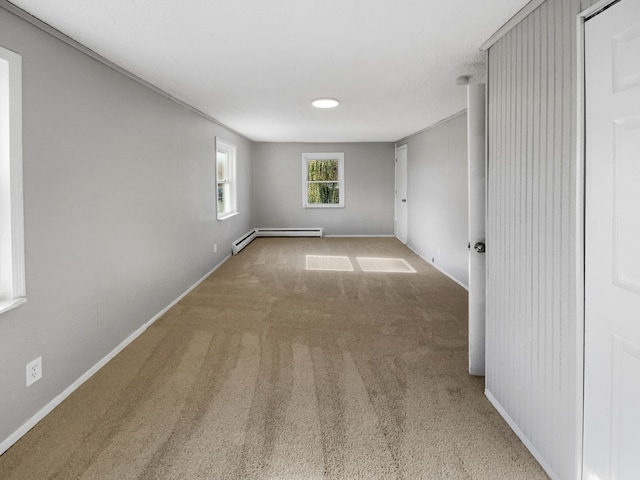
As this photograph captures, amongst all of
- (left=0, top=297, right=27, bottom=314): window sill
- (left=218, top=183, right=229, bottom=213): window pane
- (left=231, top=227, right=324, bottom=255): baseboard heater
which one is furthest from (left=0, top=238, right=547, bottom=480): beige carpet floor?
(left=231, top=227, right=324, bottom=255): baseboard heater

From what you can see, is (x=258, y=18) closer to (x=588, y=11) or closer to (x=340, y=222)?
(x=588, y=11)

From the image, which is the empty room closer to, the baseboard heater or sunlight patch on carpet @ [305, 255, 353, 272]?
sunlight patch on carpet @ [305, 255, 353, 272]

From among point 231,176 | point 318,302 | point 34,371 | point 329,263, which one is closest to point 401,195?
point 329,263

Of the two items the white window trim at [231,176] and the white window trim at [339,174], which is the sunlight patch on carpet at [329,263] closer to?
the white window trim at [231,176]

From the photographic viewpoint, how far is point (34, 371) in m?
2.23

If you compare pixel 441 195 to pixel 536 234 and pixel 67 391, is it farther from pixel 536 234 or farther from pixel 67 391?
pixel 67 391

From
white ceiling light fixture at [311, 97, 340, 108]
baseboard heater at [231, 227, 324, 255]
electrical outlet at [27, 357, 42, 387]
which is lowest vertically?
electrical outlet at [27, 357, 42, 387]

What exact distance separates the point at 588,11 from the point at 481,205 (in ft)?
4.47

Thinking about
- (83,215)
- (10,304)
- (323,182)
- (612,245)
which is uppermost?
(323,182)

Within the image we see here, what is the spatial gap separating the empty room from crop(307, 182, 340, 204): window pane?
5169 mm

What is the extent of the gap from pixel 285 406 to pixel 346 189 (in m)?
7.37

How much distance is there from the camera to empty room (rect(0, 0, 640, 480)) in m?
1.55

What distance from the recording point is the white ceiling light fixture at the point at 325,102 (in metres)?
4.46

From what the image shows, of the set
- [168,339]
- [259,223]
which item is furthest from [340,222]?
[168,339]
